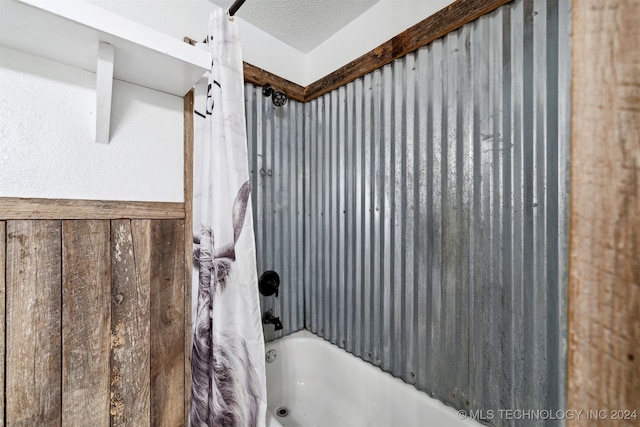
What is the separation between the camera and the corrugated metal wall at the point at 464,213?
2.70ft

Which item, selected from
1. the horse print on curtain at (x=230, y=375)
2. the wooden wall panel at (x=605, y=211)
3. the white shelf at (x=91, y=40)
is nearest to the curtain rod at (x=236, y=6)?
the white shelf at (x=91, y=40)

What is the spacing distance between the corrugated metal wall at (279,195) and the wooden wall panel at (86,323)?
720 mm

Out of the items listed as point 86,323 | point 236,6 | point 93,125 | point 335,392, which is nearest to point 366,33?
point 236,6

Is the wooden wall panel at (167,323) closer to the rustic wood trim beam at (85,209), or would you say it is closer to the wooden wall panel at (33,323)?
the rustic wood trim beam at (85,209)

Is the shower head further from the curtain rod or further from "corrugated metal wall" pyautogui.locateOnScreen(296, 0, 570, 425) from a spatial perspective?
the curtain rod

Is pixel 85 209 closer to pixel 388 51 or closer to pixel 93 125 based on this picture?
pixel 93 125

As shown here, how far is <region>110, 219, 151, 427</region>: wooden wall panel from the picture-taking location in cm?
93

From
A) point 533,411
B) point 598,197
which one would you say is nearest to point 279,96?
point 598,197

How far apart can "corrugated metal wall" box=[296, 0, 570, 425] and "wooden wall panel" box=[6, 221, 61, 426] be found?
121 cm

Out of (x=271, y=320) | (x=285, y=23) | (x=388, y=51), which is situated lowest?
(x=271, y=320)

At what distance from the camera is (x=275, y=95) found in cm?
152

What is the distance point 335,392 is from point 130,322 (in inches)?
45.4

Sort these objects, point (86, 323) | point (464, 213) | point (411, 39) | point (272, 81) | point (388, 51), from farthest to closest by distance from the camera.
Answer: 1. point (272, 81)
2. point (388, 51)
3. point (411, 39)
4. point (464, 213)
5. point (86, 323)

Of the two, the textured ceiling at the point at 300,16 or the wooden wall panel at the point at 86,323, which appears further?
the textured ceiling at the point at 300,16
